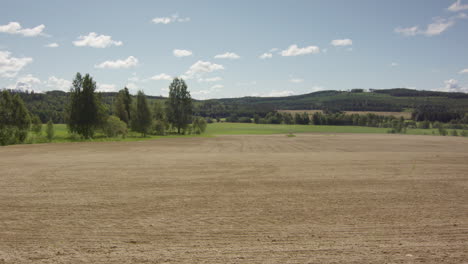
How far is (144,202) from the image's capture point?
14.3 m

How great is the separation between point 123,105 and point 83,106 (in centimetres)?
2483

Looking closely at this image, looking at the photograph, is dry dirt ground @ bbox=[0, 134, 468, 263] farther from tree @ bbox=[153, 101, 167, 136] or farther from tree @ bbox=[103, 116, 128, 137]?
tree @ bbox=[153, 101, 167, 136]

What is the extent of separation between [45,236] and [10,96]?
196 feet

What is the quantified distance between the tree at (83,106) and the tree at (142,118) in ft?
41.4

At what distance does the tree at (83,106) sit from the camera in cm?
6322

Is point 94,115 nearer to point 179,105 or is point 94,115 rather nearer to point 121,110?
point 121,110

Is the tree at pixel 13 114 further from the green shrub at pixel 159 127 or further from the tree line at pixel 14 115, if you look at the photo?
the green shrub at pixel 159 127

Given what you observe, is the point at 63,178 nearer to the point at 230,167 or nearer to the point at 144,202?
the point at 144,202

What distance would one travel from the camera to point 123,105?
87938 mm

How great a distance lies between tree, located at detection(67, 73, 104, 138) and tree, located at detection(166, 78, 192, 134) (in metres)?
28.4

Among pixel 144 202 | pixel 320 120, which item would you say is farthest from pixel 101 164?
pixel 320 120

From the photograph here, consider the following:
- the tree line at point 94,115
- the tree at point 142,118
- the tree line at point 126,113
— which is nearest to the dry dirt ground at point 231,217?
the tree line at point 94,115

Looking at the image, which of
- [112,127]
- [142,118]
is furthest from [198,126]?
[112,127]

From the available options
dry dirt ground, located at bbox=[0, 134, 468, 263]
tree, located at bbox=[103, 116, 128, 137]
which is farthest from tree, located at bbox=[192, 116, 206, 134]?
dry dirt ground, located at bbox=[0, 134, 468, 263]
